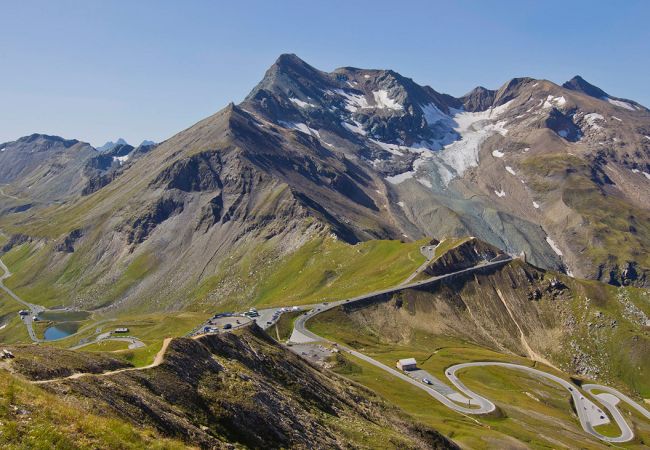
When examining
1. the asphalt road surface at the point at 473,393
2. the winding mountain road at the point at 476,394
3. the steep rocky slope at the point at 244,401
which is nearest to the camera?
the steep rocky slope at the point at 244,401

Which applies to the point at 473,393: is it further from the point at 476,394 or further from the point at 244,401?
the point at 244,401

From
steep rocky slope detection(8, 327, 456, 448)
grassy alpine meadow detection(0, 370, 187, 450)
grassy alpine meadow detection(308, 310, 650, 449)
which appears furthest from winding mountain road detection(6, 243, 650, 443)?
grassy alpine meadow detection(0, 370, 187, 450)

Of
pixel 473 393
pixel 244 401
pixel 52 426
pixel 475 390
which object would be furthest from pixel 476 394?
pixel 52 426

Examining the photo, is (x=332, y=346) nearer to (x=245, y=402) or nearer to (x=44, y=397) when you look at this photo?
(x=245, y=402)

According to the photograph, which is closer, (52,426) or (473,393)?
(52,426)

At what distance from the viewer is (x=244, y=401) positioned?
41938 mm

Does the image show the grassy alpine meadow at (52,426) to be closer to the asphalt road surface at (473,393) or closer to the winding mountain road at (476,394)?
the winding mountain road at (476,394)

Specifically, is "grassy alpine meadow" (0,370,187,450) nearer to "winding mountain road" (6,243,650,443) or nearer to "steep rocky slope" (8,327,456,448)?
"steep rocky slope" (8,327,456,448)

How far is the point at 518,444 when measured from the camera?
3258 inches

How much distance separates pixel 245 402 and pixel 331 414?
1472 cm

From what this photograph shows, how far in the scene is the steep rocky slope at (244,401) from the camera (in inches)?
1305

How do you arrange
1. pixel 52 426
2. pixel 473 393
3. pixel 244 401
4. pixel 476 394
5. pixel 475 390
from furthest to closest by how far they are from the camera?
pixel 475 390 → pixel 473 393 → pixel 476 394 → pixel 244 401 → pixel 52 426

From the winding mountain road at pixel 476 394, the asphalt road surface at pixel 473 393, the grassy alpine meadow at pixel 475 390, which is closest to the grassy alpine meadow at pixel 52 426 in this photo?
the grassy alpine meadow at pixel 475 390

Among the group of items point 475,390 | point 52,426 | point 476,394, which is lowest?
point 475,390
